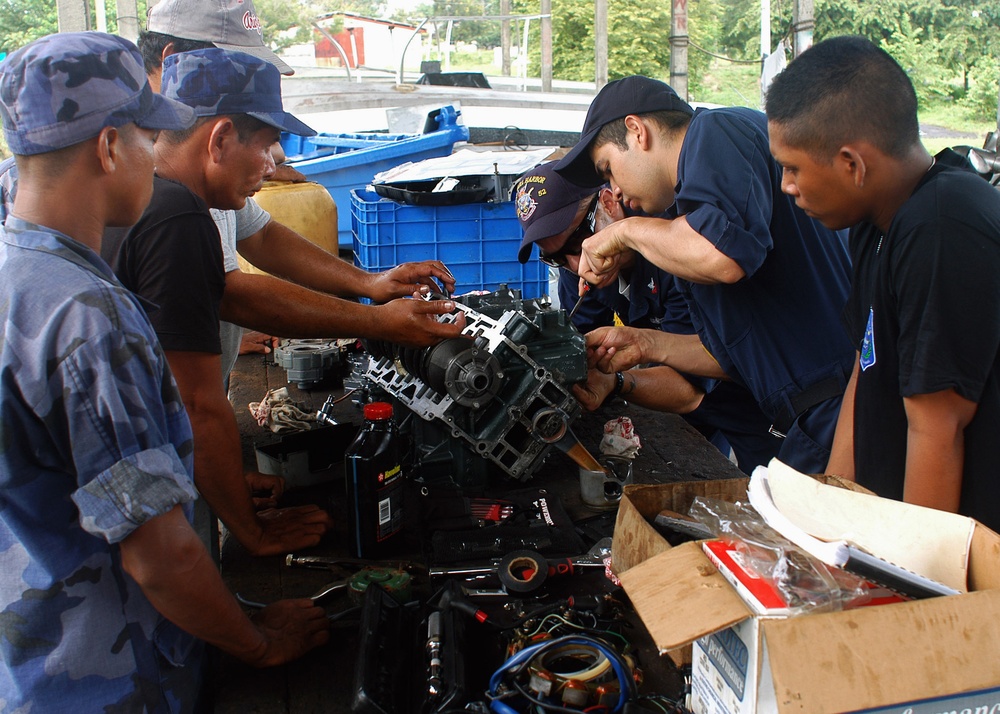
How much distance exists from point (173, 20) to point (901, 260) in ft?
7.75

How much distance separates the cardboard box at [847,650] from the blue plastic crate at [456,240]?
2.61 meters

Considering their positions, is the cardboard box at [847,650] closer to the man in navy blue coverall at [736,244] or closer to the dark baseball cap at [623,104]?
the man in navy blue coverall at [736,244]

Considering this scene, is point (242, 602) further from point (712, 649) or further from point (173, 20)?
point (173, 20)

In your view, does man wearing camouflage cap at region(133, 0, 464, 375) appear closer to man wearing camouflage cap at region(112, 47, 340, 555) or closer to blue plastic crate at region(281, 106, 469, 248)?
man wearing camouflage cap at region(112, 47, 340, 555)

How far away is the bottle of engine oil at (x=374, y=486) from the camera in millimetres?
2023

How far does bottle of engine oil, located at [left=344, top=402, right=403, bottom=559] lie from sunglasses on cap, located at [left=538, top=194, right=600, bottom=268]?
1301mm

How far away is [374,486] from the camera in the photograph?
204 centimetres

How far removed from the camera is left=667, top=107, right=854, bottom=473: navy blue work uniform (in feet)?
6.77

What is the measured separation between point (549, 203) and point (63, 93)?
2.03 m

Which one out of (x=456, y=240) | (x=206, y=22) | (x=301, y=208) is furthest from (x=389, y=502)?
(x=301, y=208)

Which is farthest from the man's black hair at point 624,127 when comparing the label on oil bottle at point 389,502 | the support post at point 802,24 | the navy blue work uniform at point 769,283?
the support post at point 802,24

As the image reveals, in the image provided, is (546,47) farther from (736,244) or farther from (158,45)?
(736,244)

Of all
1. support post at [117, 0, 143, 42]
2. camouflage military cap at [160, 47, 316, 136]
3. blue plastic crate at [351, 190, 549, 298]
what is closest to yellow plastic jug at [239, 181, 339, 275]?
blue plastic crate at [351, 190, 549, 298]

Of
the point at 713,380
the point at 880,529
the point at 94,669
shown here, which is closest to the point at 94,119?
the point at 94,669
